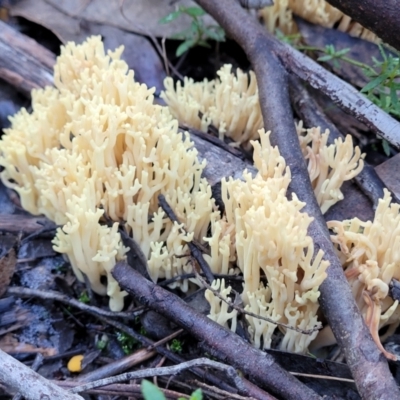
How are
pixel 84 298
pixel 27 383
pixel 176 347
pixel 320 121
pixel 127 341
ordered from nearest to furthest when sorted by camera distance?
pixel 27 383
pixel 176 347
pixel 127 341
pixel 84 298
pixel 320 121

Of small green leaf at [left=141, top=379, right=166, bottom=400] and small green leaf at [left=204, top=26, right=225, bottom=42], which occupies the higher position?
small green leaf at [left=204, top=26, right=225, bottom=42]

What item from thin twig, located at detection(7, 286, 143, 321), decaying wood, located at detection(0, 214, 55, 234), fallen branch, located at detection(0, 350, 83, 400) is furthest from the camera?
decaying wood, located at detection(0, 214, 55, 234)

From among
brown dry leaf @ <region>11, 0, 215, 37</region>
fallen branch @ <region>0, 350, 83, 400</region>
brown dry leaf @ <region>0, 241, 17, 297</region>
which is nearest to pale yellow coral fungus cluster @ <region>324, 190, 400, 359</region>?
fallen branch @ <region>0, 350, 83, 400</region>

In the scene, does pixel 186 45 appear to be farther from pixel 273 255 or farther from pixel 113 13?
pixel 273 255

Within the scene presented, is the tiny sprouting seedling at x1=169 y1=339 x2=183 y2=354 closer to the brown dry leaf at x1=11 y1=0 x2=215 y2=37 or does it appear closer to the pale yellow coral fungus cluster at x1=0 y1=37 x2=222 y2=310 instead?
the pale yellow coral fungus cluster at x1=0 y1=37 x2=222 y2=310

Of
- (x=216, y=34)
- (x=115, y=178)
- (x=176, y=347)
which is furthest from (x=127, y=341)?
(x=216, y=34)

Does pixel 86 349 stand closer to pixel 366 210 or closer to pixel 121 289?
pixel 121 289

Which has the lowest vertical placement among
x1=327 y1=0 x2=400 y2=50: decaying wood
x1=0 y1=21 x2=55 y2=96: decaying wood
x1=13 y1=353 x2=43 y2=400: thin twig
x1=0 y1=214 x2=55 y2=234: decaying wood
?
x1=13 y1=353 x2=43 y2=400: thin twig

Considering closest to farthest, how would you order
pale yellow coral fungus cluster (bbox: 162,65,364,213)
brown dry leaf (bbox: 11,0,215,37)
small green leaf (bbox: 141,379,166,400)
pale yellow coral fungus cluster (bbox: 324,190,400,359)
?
1. small green leaf (bbox: 141,379,166,400)
2. pale yellow coral fungus cluster (bbox: 324,190,400,359)
3. pale yellow coral fungus cluster (bbox: 162,65,364,213)
4. brown dry leaf (bbox: 11,0,215,37)
